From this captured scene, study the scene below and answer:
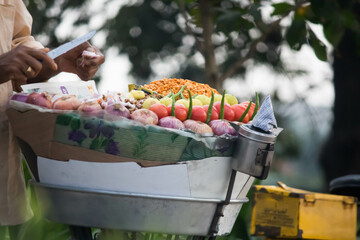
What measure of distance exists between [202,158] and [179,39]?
14.5 ft

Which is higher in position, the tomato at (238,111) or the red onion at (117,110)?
the red onion at (117,110)

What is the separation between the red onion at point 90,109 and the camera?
161 centimetres

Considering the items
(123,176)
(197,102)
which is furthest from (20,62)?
(197,102)

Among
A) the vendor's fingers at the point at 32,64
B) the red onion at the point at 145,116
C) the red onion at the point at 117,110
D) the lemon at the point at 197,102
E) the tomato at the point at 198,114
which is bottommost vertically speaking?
the lemon at the point at 197,102

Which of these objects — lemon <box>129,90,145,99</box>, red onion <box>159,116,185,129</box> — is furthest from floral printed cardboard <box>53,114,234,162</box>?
lemon <box>129,90,145,99</box>

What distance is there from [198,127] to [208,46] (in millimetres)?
1929

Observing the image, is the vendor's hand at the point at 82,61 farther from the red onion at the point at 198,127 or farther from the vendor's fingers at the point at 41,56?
the red onion at the point at 198,127

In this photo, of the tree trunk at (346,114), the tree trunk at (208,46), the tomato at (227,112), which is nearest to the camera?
the tomato at (227,112)

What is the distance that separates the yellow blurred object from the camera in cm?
286

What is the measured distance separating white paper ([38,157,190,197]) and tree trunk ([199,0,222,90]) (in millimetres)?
1934

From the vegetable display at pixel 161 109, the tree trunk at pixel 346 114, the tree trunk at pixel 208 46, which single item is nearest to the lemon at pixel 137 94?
the vegetable display at pixel 161 109

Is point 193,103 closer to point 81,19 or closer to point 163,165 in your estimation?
point 163,165

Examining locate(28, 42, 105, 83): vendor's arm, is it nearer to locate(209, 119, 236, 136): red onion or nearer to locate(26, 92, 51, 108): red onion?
locate(26, 92, 51, 108): red onion

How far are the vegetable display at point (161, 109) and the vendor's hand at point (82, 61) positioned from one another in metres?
0.14
